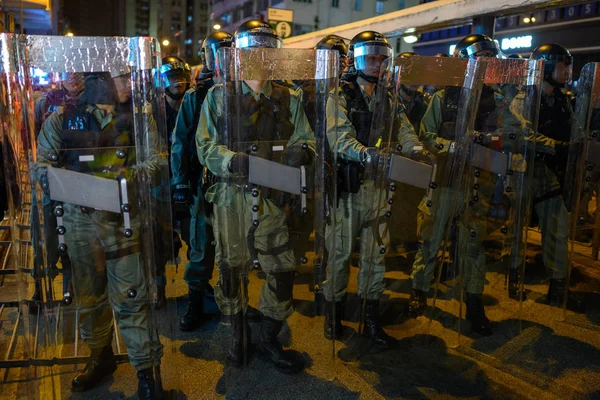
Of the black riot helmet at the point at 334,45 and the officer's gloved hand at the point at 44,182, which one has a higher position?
the black riot helmet at the point at 334,45

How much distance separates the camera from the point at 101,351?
2664 mm

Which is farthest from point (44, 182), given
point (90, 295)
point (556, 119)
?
point (556, 119)

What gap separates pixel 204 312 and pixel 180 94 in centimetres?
192

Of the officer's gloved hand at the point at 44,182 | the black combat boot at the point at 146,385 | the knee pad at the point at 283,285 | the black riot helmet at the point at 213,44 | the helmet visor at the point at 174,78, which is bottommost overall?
the black combat boot at the point at 146,385

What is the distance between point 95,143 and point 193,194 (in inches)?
58.0

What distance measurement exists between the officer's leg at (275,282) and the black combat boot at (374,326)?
1.93 ft

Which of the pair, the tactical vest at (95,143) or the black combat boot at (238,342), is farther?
the black combat boot at (238,342)

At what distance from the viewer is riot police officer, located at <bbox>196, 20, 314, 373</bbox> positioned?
8.80ft

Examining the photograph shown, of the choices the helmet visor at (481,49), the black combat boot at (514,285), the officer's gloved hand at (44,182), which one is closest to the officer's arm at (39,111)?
the officer's gloved hand at (44,182)

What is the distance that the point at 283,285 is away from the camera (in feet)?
9.62

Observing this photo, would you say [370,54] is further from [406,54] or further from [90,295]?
[90,295]

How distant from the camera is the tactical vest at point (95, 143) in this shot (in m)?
2.28

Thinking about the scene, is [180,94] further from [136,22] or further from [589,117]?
[136,22]

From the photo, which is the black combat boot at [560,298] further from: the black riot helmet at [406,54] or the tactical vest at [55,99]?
the tactical vest at [55,99]
